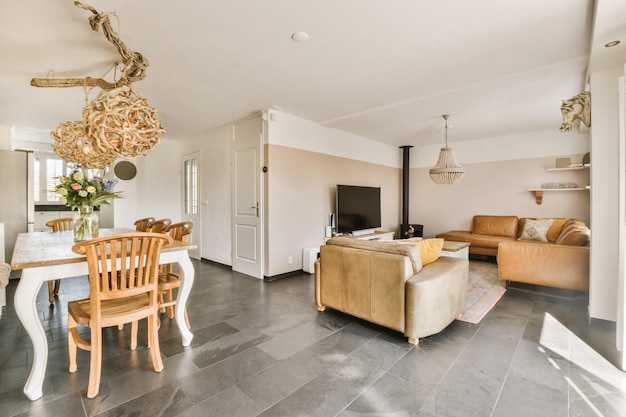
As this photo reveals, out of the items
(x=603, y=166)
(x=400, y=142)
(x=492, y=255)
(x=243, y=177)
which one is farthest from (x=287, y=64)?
(x=492, y=255)

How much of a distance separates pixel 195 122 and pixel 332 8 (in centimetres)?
356

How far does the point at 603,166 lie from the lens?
262 cm

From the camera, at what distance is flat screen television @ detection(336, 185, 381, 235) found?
17.1ft

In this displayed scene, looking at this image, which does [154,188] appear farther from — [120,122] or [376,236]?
[376,236]

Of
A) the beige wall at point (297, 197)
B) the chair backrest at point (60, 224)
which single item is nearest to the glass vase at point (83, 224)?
the chair backrest at point (60, 224)

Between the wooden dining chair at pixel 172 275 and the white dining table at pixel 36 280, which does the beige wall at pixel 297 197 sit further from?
the white dining table at pixel 36 280

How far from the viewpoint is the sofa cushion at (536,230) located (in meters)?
5.11

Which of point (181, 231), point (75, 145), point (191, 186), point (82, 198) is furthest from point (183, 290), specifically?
point (191, 186)

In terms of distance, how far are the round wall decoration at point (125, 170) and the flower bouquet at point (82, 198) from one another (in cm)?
333

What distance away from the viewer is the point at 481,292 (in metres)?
3.68

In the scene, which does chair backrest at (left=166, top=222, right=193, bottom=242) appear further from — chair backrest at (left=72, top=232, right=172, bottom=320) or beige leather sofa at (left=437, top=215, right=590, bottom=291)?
beige leather sofa at (left=437, top=215, right=590, bottom=291)

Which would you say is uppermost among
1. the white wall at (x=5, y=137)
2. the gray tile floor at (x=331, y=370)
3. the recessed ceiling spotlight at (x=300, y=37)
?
the recessed ceiling spotlight at (x=300, y=37)

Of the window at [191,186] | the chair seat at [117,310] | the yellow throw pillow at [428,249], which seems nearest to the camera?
the chair seat at [117,310]

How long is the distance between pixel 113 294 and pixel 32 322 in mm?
464
